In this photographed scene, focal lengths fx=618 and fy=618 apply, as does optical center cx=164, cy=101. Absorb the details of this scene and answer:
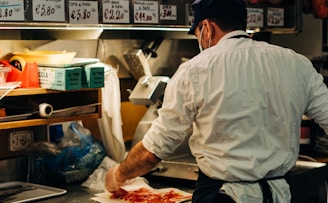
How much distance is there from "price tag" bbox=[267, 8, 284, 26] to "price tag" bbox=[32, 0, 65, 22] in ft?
4.79

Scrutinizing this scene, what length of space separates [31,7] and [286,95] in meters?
0.99

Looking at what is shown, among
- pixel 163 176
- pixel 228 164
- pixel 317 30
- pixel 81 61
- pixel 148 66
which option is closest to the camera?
pixel 228 164

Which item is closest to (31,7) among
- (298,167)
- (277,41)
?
(298,167)

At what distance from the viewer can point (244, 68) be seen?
2236 mm

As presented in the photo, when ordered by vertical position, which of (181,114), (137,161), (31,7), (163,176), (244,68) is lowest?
(163,176)

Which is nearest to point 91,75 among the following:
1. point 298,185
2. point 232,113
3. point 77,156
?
point 77,156

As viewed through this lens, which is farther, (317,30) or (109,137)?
(317,30)

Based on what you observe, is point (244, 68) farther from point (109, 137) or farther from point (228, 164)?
point (109, 137)

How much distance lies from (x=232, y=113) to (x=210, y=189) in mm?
307

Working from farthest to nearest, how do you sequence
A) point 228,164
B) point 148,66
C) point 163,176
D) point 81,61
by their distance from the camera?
point 148,66
point 163,176
point 81,61
point 228,164

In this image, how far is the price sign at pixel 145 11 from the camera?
8.75ft

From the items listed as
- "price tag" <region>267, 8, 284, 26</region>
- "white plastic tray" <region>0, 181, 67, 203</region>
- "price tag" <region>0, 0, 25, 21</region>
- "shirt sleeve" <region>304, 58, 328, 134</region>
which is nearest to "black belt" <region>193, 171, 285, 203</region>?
"shirt sleeve" <region>304, 58, 328, 134</region>

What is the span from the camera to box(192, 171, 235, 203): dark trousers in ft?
7.48

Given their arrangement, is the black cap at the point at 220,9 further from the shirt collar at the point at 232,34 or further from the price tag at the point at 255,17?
the price tag at the point at 255,17
